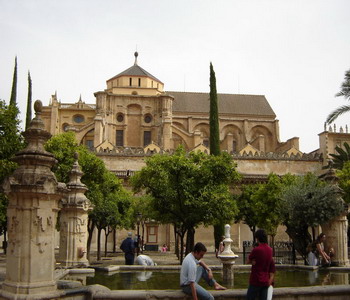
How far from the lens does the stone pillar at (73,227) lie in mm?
12867

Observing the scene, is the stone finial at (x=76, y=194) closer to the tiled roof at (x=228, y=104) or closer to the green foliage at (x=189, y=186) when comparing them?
the green foliage at (x=189, y=186)

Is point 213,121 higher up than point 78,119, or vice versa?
point 78,119

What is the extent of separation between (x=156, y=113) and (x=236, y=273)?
42.3m

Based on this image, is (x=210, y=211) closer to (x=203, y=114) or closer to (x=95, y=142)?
(x=95, y=142)

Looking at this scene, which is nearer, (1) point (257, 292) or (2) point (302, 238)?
(1) point (257, 292)

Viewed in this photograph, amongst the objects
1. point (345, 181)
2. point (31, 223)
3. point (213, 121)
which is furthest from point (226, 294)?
point (213, 121)

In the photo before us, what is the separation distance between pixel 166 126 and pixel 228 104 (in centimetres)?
1500

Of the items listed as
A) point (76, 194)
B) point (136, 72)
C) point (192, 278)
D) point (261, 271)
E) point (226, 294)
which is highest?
point (136, 72)

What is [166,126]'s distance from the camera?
50438 mm

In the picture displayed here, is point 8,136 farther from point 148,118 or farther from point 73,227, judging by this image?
point 148,118

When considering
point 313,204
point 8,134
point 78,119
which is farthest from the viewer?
point 78,119

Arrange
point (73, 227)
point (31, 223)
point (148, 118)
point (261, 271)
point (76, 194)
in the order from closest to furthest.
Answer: point (261, 271), point (31, 223), point (73, 227), point (76, 194), point (148, 118)

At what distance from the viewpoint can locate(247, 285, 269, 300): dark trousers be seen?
6398 millimetres

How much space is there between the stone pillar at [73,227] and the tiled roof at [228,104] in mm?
46319
